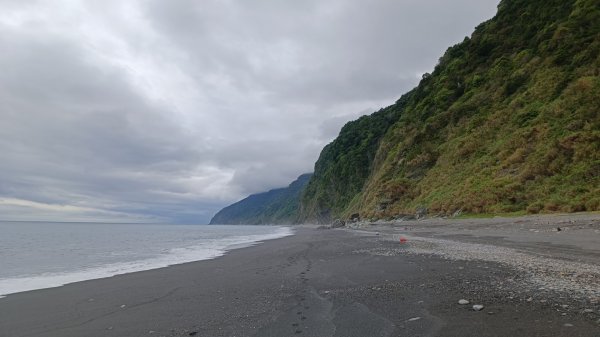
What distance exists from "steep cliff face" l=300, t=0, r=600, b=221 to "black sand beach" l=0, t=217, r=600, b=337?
58.2 feet

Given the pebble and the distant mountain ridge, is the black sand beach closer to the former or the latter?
the pebble

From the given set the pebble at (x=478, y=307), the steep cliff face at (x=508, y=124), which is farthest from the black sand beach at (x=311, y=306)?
the steep cliff face at (x=508, y=124)

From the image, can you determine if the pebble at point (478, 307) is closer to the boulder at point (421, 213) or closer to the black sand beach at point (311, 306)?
the black sand beach at point (311, 306)

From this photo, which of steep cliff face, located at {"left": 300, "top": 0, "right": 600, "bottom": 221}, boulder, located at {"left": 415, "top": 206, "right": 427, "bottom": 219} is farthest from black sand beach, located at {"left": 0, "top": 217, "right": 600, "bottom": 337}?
boulder, located at {"left": 415, "top": 206, "right": 427, "bottom": 219}

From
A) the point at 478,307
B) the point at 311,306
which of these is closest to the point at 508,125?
the point at 478,307

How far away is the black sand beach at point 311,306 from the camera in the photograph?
495 cm

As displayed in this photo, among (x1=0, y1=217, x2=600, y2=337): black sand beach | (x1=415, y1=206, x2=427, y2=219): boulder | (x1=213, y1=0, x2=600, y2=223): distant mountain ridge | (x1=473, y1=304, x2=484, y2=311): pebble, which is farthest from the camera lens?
(x1=415, y1=206, x2=427, y2=219): boulder

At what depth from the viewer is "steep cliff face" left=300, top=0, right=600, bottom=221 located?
26.3 meters

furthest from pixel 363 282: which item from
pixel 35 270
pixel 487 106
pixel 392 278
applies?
pixel 487 106

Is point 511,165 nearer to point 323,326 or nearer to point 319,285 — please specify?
point 319,285

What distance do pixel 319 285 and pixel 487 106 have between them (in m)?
45.6

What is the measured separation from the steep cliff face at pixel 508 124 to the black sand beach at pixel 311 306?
58.2 feet

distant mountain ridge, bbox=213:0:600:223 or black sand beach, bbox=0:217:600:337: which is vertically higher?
distant mountain ridge, bbox=213:0:600:223

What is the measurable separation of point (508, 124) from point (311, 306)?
39.3m
